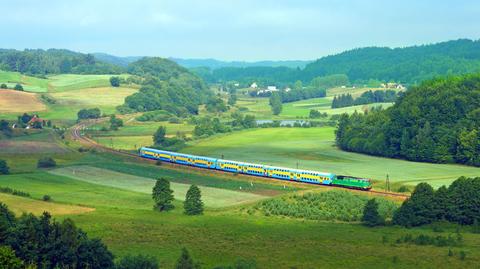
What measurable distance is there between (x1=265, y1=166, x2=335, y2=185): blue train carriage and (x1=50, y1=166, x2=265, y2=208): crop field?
450 inches

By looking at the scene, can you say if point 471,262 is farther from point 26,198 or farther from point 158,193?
point 26,198

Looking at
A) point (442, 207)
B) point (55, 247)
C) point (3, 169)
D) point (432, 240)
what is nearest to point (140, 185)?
point (3, 169)

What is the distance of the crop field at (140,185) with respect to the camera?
9524 cm

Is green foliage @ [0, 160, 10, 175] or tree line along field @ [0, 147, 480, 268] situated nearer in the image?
tree line along field @ [0, 147, 480, 268]

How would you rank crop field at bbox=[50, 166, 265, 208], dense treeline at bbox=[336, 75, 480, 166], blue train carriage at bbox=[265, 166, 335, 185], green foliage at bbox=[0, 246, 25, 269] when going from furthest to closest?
dense treeline at bbox=[336, 75, 480, 166], blue train carriage at bbox=[265, 166, 335, 185], crop field at bbox=[50, 166, 265, 208], green foliage at bbox=[0, 246, 25, 269]

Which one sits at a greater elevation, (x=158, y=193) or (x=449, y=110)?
(x=449, y=110)

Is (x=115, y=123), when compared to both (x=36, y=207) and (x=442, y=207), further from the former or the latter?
(x=442, y=207)

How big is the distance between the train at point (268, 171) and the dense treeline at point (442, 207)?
18604 millimetres

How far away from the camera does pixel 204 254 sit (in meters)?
68.1

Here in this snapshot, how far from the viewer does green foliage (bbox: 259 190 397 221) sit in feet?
282

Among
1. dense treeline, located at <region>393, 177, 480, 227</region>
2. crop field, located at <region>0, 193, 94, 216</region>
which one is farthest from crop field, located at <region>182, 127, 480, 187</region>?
crop field, located at <region>0, 193, 94, 216</region>

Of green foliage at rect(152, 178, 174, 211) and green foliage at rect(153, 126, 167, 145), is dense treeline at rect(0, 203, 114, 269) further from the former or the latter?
green foliage at rect(153, 126, 167, 145)

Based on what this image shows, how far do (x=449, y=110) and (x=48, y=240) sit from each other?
314 ft

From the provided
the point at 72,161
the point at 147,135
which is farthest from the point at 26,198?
the point at 147,135
